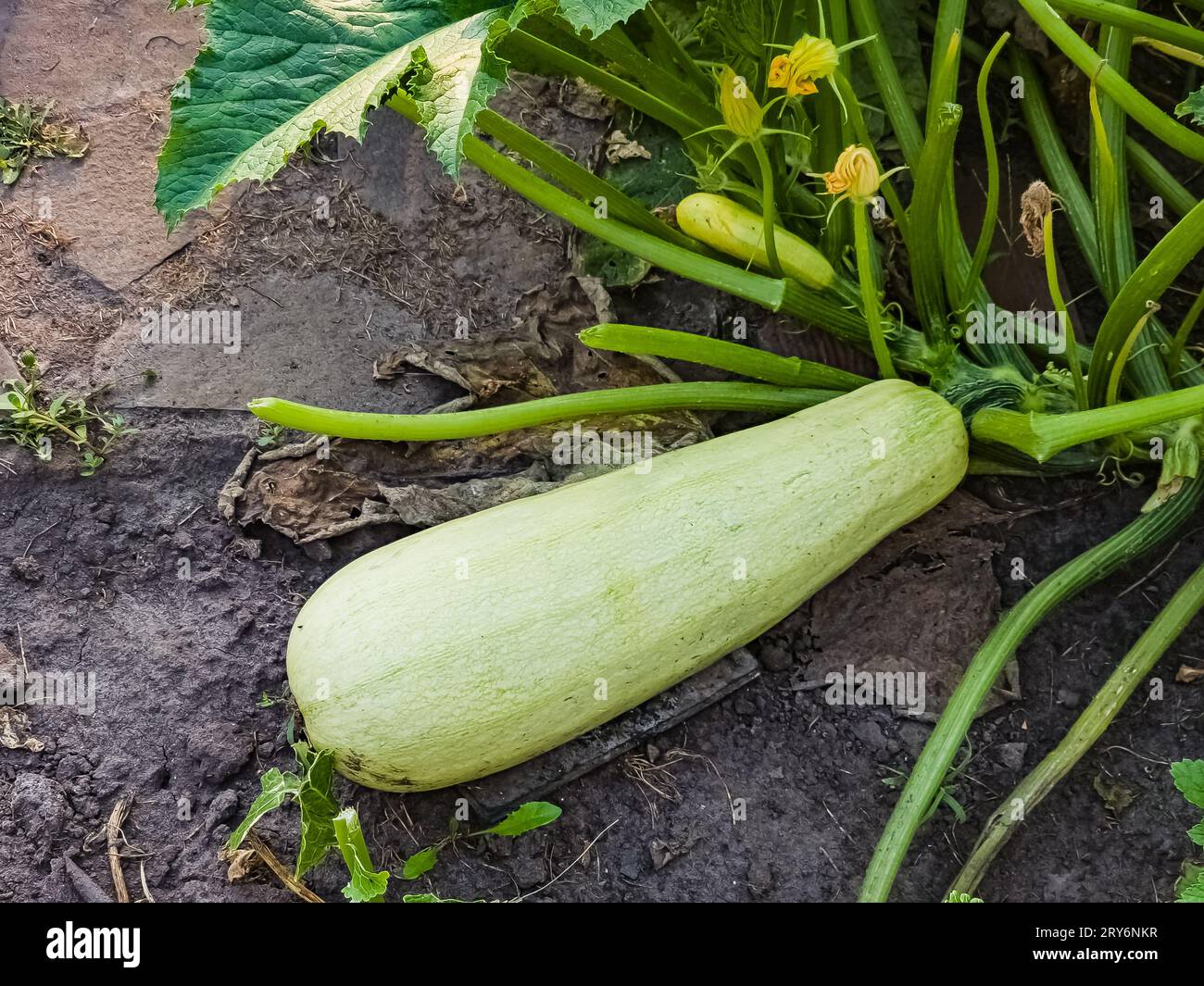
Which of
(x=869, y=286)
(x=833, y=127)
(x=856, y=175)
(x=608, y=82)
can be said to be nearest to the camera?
(x=856, y=175)

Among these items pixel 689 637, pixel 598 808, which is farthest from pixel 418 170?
pixel 598 808

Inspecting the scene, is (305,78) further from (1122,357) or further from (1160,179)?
(1160,179)

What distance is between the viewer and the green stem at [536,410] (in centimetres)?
185

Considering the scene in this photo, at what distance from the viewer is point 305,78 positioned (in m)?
1.49

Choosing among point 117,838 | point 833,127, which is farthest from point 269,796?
point 833,127

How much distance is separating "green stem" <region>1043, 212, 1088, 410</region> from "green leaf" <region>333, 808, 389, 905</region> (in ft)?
4.96

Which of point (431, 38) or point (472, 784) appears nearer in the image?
point (431, 38)

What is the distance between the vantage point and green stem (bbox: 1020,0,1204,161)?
5.47 ft

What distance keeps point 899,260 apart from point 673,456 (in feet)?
2.48

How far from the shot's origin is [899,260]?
223 centimetres

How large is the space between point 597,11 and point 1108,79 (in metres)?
0.90

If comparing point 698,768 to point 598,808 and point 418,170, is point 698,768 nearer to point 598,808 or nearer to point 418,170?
point 598,808

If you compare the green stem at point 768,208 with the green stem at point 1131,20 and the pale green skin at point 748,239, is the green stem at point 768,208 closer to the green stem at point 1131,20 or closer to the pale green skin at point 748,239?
the pale green skin at point 748,239

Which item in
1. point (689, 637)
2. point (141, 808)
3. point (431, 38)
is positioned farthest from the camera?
point (141, 808)
